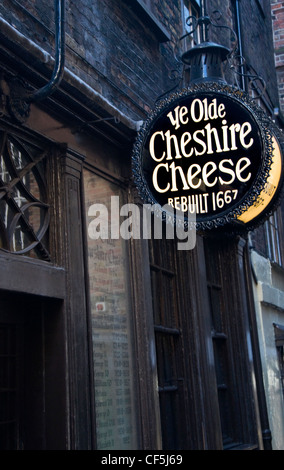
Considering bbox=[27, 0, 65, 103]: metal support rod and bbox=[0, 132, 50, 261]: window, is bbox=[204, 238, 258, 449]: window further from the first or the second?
bbox=[27, 0, 65, 103]: metal support rod

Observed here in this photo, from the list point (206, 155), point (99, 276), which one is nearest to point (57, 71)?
point (206, 155)

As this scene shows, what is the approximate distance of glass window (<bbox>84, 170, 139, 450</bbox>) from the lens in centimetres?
514

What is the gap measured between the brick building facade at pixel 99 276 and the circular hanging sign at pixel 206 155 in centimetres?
53

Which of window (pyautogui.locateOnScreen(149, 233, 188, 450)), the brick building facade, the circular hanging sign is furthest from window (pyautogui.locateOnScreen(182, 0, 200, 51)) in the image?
the circular hanging sign

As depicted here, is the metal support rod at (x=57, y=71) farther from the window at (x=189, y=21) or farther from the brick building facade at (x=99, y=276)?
the window at (x=189, y=21)

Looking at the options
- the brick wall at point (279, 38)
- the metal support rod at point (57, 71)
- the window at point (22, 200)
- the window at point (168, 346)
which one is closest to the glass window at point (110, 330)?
the window at point (168, 346)

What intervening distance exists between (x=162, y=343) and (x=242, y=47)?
5.54 m

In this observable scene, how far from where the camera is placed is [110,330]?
213 inches

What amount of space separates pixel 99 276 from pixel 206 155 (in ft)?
4.32

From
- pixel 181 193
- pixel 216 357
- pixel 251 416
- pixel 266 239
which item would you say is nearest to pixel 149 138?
pixel 181 193

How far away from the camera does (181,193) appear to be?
492 cm

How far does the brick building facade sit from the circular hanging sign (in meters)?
0.53

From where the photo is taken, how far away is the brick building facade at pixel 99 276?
4.46m

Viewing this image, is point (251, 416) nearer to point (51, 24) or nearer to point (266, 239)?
point (266, 239)
